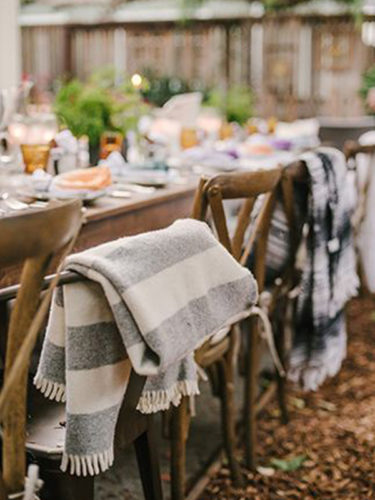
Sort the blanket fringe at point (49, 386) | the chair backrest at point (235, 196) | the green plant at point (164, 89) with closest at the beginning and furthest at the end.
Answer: the blanket fringe at point (49, 386)
the chair backrest at point (235, 196)
the green plant at point (164, 89)

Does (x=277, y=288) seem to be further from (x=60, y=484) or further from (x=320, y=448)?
(x=60, y=484)

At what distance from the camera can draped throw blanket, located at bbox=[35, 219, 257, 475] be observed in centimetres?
118

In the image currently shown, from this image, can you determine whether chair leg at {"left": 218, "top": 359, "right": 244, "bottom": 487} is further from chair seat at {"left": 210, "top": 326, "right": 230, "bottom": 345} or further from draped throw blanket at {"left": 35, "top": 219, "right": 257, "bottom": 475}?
draped throw blanket at {"left": 35, "top": 219, "right": 257, "bottom": 475}

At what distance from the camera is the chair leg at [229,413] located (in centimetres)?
211

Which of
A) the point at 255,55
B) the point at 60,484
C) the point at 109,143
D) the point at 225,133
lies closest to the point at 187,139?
the point at 225,133

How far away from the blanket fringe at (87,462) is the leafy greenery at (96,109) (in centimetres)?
162

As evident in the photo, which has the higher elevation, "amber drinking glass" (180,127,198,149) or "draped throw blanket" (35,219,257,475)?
"amber drinking glass" (180,127,198,149)

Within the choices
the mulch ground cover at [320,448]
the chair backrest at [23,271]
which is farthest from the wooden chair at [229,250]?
the chair backrest at [23,271]

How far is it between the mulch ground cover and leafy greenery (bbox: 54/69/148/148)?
3.78 ft

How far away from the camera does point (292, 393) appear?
9.70 feet

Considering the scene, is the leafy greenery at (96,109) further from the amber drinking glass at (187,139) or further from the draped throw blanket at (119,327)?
the draped throw blanket at (119,327)

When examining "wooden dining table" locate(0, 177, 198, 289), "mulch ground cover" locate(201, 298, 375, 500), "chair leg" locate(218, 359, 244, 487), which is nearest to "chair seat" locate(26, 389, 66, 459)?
"wooden dining table" locate(0, 177, 198, 289)

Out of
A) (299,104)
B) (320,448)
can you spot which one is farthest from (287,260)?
(299,104)

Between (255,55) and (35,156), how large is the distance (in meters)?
7.57
